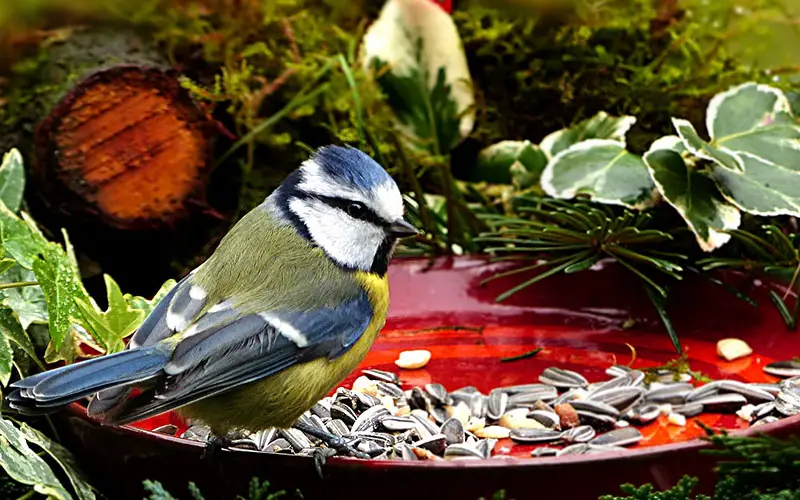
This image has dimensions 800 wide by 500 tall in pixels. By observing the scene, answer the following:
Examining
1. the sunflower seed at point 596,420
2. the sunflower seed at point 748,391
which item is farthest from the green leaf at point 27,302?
the sunflower seed at point 748,391

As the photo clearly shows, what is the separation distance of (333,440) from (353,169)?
356 millimetres

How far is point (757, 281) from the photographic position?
70.7 inches

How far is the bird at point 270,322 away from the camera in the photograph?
3.91 ft

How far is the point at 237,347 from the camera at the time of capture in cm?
124

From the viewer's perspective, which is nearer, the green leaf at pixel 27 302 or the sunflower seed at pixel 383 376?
the green leaf at pixel 27 302

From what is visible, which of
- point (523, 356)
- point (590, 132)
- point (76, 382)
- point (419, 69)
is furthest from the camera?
point (419, 69)

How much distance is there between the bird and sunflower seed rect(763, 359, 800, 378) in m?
0.67

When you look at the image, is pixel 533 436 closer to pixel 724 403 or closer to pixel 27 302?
pixel 724 403

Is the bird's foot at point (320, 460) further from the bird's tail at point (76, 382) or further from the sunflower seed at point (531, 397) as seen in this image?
the sunflower seed at point (531, 397)

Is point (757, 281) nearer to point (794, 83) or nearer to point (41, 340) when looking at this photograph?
point (794, 83)

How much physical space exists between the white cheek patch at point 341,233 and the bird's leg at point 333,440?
0.22 meters

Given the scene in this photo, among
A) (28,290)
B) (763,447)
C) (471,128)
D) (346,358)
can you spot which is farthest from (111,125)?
(763,447)

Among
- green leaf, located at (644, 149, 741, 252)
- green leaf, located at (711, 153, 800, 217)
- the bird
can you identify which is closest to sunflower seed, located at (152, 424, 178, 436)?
the bird

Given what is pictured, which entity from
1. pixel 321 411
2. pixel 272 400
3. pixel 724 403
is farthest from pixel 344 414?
pixel 724 403
